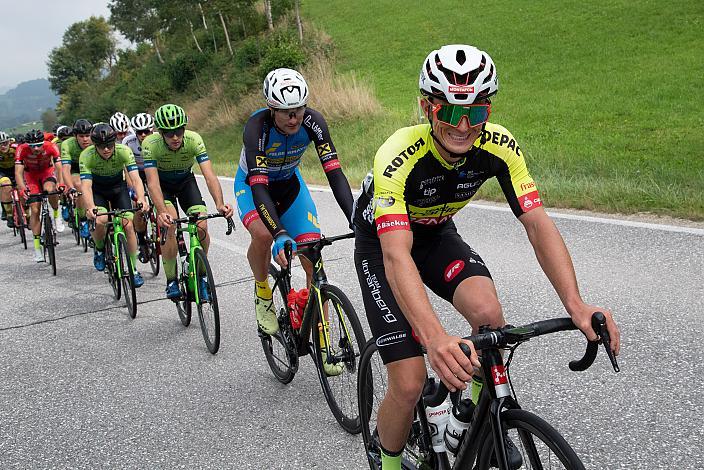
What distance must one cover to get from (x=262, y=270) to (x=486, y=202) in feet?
→ 19.7

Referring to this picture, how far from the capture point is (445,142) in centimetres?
277

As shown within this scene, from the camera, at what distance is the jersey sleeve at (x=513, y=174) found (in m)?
2.96

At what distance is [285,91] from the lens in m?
4.68

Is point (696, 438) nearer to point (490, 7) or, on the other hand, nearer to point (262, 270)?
point (262, 270)

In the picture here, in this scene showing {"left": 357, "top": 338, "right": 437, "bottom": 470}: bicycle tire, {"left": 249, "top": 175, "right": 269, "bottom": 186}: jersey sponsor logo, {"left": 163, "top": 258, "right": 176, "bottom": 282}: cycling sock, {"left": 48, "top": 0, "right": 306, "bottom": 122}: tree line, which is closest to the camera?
{"left": 357, "top": 338, "right": 437, "bottom": 470}: bicycle tire

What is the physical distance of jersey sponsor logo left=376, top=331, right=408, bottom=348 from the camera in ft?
9.62

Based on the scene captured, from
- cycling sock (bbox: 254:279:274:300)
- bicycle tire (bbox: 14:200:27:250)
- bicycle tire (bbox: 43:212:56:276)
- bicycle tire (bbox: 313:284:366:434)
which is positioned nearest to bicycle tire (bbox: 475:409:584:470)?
bicycle tire (bbox: 313:284:366:434)

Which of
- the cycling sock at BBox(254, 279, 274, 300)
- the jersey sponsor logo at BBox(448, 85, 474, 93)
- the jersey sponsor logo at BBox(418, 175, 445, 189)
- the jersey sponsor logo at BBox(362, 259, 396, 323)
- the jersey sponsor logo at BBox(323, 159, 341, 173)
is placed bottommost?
the cycling sock at BBox(254, 279, 274, 300)

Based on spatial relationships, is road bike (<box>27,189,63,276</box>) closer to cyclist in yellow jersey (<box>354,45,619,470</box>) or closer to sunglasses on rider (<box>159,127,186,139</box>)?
sunglasses on rider (<box>159,127,186,139</box>)

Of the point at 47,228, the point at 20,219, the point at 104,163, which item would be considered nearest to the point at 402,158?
the point at 104,163

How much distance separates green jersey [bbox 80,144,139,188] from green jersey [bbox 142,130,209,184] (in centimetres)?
120

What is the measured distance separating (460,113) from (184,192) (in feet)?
18.0

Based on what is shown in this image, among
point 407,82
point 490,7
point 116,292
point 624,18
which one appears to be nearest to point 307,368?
point 116,292

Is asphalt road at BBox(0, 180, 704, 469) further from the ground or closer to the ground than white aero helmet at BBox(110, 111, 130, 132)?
closer to the ground
